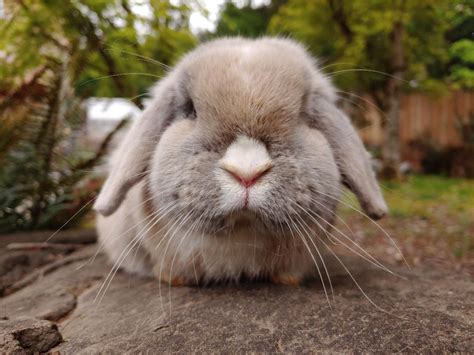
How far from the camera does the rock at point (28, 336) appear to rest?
5.67ft

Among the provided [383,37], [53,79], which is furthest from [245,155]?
[383,37]

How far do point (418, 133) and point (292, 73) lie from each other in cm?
1311

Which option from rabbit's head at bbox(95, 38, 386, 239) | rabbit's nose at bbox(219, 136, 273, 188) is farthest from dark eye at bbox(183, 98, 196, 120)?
rabbit's nose at bbox(219, 136, 273, 188)

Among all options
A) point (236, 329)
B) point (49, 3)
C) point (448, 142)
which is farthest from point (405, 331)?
point (448, 142)

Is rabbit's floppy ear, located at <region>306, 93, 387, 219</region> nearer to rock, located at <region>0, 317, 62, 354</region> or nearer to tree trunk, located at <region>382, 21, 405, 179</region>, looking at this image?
rock, located at <region>0, 317, 62, 354</region>

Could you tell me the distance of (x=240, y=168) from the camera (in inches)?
67.5

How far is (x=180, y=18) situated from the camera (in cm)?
456

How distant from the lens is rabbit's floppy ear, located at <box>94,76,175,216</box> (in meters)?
2.33

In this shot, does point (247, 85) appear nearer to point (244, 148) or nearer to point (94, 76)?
point (244, 148)

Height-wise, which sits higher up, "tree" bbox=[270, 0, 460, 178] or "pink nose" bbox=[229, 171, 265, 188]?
"tree" bbox=[270, 0, 460, 178]

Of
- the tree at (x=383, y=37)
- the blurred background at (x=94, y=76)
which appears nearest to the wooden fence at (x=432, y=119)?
the tree at (x=383, y=37)

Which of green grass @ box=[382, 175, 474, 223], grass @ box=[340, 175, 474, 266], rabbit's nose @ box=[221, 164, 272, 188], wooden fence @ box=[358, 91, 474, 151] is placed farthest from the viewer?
wooden fence @ box=[358, 91, 474, 151]

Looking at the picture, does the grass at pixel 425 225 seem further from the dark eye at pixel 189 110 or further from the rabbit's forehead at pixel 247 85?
the dark eye at pixel 189 110

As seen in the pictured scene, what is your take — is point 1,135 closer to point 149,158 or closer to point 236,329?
point 149,158
